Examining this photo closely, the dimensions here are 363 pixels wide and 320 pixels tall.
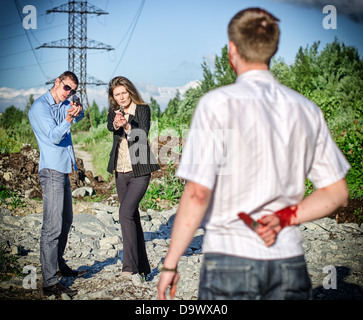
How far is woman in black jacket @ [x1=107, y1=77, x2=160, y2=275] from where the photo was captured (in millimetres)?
4758

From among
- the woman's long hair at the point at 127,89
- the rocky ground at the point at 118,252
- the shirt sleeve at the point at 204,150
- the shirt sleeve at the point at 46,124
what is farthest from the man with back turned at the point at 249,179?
the woman's long hair at the point at 127,89

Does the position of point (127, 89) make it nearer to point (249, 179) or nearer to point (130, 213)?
point (130, 213)

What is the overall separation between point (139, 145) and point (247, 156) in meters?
3.24

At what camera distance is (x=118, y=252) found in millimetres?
6332

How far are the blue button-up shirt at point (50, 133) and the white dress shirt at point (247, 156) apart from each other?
2907mm

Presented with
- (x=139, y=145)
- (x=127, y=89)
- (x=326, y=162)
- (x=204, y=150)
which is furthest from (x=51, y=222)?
(x=326, y=162)

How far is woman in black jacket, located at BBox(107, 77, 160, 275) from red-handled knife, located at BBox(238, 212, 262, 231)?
10.3ft

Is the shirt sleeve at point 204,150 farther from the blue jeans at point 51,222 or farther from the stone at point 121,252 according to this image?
the stone at point 121,252

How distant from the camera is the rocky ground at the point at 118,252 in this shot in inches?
184

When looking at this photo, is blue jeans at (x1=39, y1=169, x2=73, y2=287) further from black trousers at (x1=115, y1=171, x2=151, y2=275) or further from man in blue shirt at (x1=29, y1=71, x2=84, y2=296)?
black trousers at (x1=115, y1=171, x2=151, y2=275)

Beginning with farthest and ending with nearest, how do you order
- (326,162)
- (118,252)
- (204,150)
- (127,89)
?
(118,252) < (127,89) < (326,162) < (204,150)

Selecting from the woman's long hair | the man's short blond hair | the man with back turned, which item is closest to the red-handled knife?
the man with back turned
